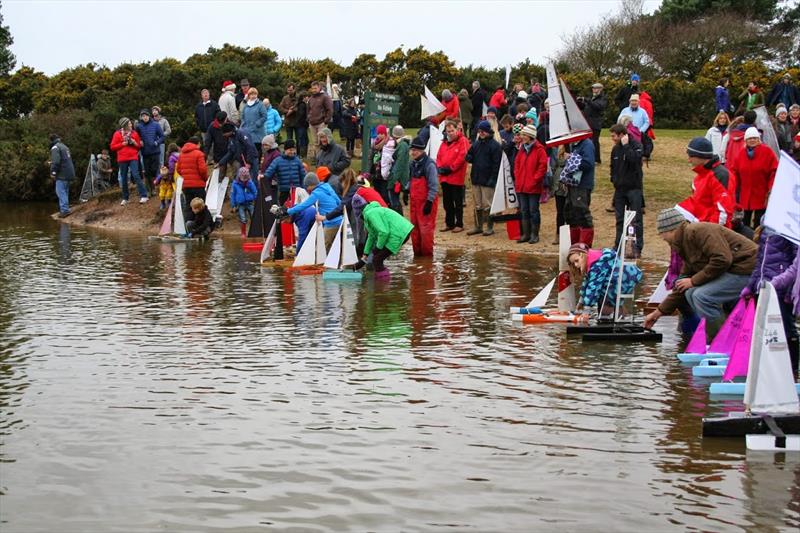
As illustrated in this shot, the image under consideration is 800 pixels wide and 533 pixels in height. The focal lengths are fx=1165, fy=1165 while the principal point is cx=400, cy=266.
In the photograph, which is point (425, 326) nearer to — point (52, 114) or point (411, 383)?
point (411, 383)

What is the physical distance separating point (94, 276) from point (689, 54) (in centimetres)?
3546

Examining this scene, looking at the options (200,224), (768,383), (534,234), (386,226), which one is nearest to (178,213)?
(200,224)

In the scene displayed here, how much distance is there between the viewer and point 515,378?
10.5 m

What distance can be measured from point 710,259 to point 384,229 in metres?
6.68

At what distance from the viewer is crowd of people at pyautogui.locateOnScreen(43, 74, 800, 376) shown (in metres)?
11.8

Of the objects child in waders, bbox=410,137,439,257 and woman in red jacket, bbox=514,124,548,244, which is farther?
woman in red jacket, bbox=514,124,548,244

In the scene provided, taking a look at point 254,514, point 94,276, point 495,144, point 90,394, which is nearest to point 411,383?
point 90,394

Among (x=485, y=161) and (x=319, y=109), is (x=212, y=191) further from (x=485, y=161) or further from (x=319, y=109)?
(x=485, y=161)

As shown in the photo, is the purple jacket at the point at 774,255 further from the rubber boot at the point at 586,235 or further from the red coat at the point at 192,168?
the red coat at the point at 192,168

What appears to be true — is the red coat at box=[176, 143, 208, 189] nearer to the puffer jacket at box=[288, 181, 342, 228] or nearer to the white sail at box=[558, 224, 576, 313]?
the puffer jacket at box=[288, 181, 342, 228]

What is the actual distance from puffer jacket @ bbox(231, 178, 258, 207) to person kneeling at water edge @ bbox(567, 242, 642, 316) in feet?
38.8

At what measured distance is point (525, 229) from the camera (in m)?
20.8

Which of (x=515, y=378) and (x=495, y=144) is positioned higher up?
(x=495, y=144)

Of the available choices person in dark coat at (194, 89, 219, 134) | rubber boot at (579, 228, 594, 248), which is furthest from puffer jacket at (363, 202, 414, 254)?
person in dark coat at (194, 89, 219, 134)
